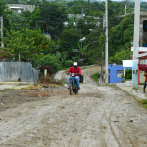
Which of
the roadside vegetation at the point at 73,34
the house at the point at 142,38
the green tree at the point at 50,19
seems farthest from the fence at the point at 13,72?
the green tree at the point at 50,19

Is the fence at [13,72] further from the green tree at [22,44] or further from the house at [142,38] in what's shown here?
the house at [142,38]

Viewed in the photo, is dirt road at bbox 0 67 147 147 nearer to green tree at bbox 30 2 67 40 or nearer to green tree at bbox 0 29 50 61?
green tree at bbox 0 29 50 61

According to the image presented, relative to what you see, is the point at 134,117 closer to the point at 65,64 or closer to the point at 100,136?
the point at 100,136

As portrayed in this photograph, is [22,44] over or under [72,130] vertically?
over

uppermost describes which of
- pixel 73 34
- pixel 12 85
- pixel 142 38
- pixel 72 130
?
pixel 73 34

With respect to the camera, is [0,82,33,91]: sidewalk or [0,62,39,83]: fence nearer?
[0,82,33,91]: sidewalk

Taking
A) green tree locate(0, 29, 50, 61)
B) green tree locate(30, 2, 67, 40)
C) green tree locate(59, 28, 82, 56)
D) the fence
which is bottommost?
the fence

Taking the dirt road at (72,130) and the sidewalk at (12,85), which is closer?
the dirt road at (72,130)

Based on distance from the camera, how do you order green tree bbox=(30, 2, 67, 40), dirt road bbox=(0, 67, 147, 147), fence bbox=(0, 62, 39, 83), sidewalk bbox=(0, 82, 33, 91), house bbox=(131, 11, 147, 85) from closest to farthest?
dirt road bbox=(0, 67, 147, 147) → sidewalk bbox=(0, 82, 33, 91) → fence bbox=(0, 62, 39, 83) → house bbox=(131, 11, 147, 85) → green tree bbox=(30, 2, 67, 40)

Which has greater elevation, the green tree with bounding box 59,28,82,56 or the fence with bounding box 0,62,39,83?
the green tree with bounding box 59,28,82,56

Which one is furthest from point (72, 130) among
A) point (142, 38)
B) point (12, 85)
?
point (142, 38)

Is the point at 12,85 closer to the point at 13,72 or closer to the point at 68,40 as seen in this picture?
the point at 13,72

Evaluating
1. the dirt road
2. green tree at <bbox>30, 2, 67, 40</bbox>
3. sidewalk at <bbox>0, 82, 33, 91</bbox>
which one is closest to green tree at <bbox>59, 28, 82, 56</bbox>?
green tree at <bbox>30, 2, 67, 40</bbox>

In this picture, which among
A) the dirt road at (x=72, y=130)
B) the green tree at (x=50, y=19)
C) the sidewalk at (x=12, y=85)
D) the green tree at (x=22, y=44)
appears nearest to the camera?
the dirt road at (x=72, y=130)
